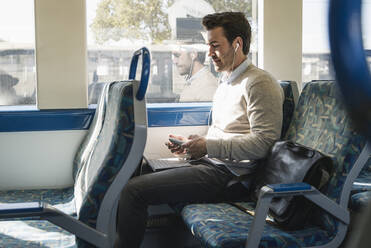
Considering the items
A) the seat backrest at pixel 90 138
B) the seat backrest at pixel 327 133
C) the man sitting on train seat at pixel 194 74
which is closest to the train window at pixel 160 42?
the man sitting on train seat at pixel 194 74

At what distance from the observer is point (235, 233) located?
1.65m

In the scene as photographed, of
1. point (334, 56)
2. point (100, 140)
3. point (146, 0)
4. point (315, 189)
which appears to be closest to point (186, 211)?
point (100, 140)

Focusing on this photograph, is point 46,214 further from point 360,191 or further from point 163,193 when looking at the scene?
point 360,191

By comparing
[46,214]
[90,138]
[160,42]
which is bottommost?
[46,214]

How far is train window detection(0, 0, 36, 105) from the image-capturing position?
2.72 meters

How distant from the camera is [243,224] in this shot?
1774mm

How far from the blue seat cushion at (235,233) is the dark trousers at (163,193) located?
19 cm

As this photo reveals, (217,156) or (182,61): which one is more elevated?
(182,61)

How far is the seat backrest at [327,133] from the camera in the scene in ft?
5.58

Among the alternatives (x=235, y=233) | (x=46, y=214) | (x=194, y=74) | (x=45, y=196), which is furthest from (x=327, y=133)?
(x=45, y=196)

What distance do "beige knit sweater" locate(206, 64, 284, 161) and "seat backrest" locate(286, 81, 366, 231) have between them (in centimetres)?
13

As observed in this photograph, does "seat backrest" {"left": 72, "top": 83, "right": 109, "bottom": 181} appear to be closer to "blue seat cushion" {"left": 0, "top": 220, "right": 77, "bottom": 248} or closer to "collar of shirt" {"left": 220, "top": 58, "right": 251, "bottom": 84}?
"blue seat cushion" {"left": 0, "top": 220, "right": 77, "bottom": 248}

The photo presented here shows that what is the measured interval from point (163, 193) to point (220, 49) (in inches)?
38.7

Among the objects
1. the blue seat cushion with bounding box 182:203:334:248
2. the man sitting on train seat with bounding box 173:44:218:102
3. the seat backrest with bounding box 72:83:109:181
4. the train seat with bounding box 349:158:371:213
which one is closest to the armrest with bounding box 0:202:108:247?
the blue seat cushion with bounding box 182:203:334:248
